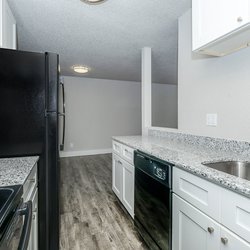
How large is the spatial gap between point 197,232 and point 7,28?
92.7 inches

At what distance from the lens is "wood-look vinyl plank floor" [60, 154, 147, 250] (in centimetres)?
167

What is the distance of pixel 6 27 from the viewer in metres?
1.80

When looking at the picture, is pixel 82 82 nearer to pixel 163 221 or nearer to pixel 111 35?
pixel 111 35

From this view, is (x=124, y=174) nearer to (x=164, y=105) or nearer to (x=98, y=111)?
(x=98, y=111)

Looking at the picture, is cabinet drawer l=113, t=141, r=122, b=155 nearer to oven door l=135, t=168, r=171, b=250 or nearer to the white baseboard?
oven door l=135, t=168, r=171, b=250

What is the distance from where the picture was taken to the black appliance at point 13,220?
2.12ft

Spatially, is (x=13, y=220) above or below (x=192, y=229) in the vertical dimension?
above

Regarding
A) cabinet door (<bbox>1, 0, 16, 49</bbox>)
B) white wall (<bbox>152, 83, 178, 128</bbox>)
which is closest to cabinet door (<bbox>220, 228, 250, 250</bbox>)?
cabinet door (<bbox>1, 0, 16, 49</bbox>)

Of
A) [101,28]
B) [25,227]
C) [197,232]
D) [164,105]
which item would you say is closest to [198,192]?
[197,232]

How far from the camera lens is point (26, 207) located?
844 mm

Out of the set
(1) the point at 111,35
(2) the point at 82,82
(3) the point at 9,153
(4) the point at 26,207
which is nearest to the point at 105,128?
(2) the point at 82,82

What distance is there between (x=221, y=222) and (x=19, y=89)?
5.05 ft

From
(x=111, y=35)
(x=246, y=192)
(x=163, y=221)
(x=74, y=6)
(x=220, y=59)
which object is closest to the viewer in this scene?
(x=246, y=192)

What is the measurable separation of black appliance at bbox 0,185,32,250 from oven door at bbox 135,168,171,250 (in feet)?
2.78
